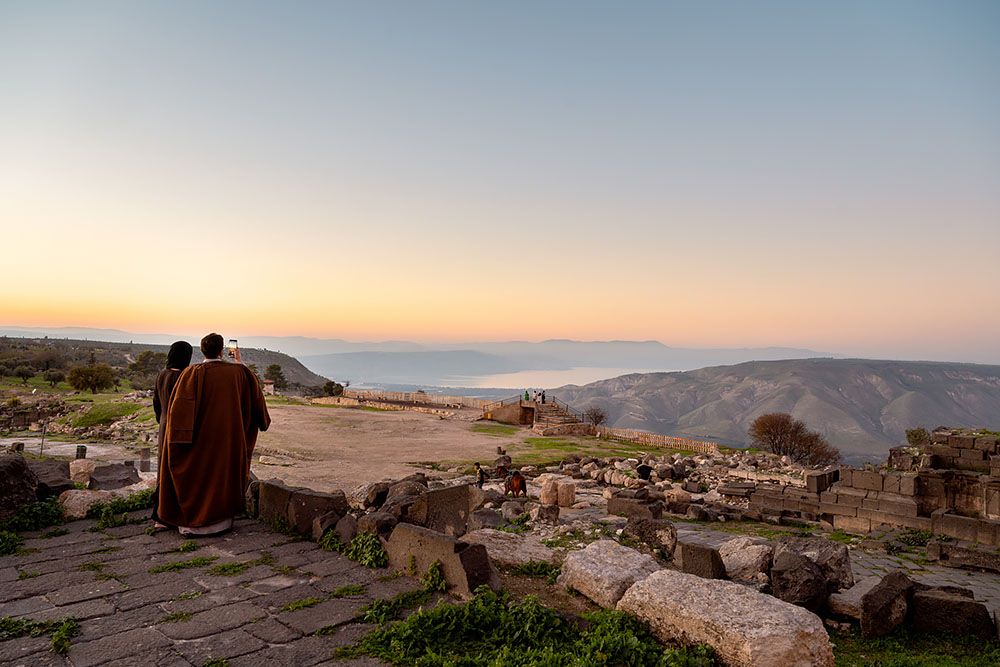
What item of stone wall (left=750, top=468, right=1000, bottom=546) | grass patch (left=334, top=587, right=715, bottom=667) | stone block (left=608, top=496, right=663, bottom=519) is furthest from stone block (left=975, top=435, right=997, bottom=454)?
grass patch (left=334, top=587, right=715, bottom=667)

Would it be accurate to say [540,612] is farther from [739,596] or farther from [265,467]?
[265,467]

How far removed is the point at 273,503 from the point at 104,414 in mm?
32049

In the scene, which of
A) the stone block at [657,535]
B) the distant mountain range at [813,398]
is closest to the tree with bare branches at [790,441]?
the stone block at [657,535]

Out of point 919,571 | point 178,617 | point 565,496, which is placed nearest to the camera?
point 178,617

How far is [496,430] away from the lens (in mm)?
37750

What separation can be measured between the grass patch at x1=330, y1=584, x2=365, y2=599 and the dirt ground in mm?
12942

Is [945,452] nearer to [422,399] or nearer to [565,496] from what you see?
[565,496]

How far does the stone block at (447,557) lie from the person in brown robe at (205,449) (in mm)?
2492

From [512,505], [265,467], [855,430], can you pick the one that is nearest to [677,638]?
[512,505]

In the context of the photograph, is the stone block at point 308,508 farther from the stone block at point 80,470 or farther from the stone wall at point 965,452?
the stone wall at point 965,452

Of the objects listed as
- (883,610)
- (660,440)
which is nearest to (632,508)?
(883,610)

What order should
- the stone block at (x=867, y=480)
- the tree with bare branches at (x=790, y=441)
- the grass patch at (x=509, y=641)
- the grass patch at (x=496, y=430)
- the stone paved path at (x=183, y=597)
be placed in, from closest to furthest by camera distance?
the grass patch at (x=509, y=641) < the stone paved path at (x=183, y=597) < the stone block at (x=867, y=480) < the grass patch at (x=496, y=430) < the tree with bare branches at (x=790, y=441)

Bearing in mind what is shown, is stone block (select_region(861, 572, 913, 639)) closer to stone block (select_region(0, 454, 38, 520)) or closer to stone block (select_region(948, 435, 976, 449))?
stone block (select_region(0, 454, 38, 520))

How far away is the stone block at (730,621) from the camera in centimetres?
414
